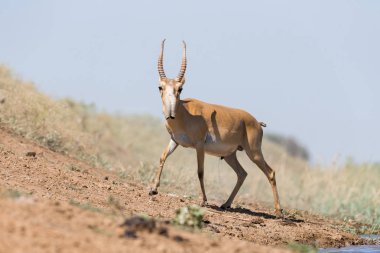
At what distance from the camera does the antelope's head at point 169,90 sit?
558 inches

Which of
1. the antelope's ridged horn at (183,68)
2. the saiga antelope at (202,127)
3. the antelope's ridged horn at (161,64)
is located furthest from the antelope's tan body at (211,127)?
the antelope's ridged horn at (161,64)

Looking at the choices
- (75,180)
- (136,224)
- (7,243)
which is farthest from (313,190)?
(7,243)

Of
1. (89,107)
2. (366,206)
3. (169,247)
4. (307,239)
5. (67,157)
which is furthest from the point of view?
(89,107)

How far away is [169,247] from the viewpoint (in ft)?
25.9

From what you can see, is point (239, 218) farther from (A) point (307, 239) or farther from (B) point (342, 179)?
(B) point (342, 179)

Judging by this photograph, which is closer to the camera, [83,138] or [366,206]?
[366,206]

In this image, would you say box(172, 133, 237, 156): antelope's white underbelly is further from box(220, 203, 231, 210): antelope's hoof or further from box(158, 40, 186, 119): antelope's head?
box(220, 203, 231, 210): antelope's hoof

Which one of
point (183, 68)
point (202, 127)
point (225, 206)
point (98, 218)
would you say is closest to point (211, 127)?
point (202, 127)

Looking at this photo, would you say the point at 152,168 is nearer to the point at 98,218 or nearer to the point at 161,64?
the point at 161,64

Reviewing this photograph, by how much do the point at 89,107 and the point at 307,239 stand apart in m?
18.2

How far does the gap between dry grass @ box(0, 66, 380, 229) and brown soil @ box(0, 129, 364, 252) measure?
5.45 ft

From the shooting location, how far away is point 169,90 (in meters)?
14.3

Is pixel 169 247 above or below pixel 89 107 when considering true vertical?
below

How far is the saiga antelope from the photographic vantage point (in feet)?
47.4
